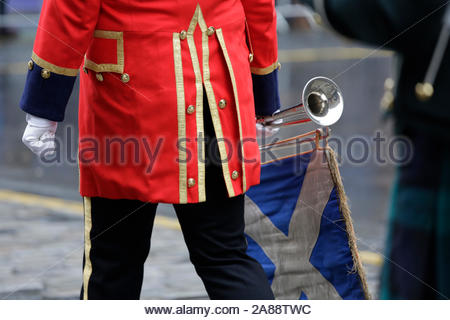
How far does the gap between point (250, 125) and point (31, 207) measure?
3069 mm

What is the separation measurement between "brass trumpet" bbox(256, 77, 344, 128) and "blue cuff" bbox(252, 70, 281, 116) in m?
0.08

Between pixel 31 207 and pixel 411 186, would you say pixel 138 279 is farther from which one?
pixel 31 207

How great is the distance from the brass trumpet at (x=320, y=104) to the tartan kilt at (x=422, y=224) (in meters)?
0.39

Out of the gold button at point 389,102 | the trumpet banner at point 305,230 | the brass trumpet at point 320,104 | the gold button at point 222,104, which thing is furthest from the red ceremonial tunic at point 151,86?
the gold button at point 389,102

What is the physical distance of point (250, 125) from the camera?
8.24 ft

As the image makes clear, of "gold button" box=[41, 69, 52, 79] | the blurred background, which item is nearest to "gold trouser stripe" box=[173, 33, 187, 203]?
"gold button" box=[41, 69, 52, 79]

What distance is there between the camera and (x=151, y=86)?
233cm

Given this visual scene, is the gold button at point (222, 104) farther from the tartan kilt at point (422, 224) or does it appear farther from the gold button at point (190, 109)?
the tartan kilt at point (422, 224)

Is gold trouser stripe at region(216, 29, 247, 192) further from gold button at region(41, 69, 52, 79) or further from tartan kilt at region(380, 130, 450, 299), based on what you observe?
Result: tartan kilt at region(380, 130, 450, 299)

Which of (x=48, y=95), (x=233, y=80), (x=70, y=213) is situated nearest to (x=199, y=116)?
(x=233, y=80)

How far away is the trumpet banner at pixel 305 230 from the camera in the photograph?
281cm

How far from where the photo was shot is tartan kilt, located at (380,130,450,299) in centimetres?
291

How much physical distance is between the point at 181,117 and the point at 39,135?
43cm
